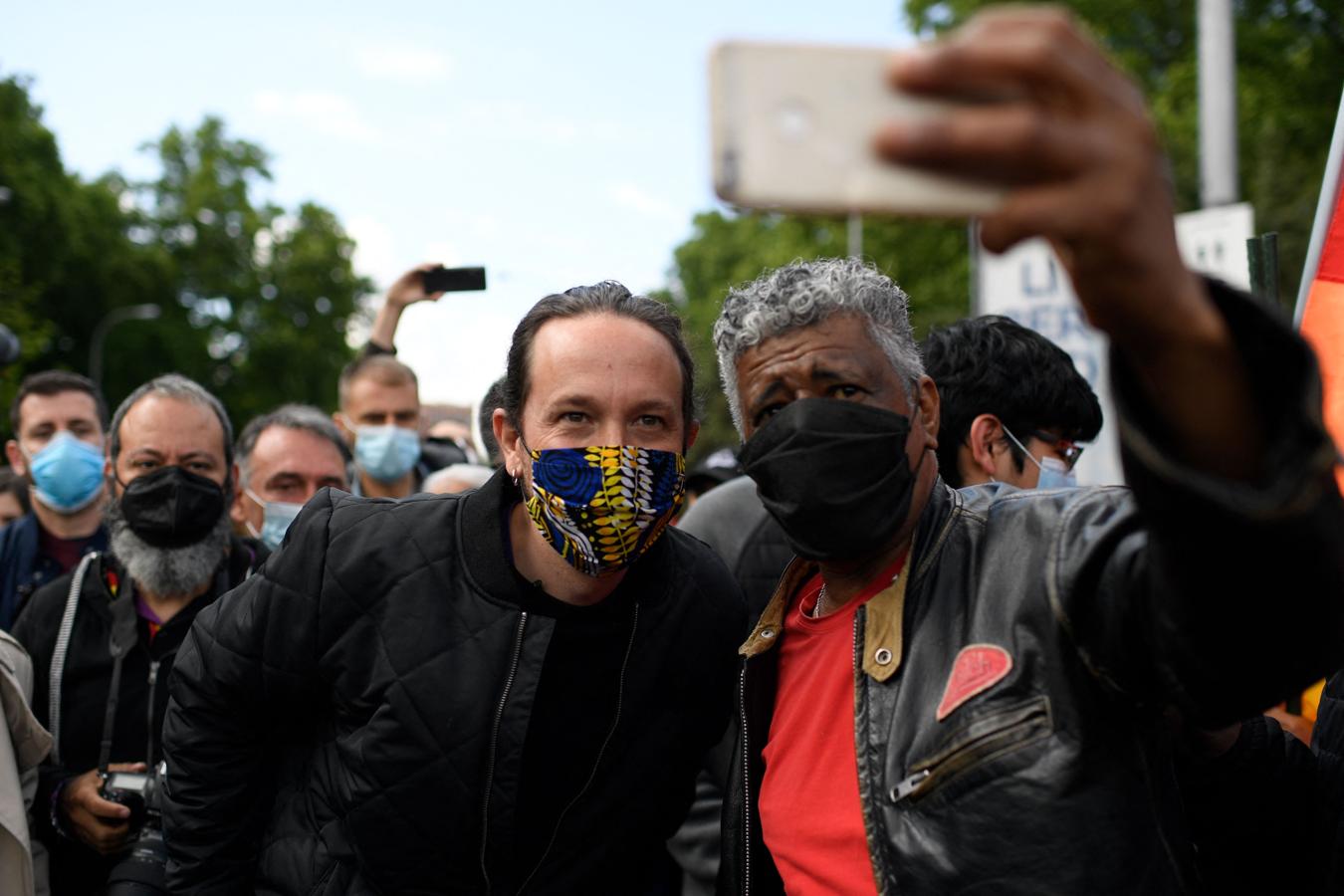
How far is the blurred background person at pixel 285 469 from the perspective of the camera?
494 centimetres

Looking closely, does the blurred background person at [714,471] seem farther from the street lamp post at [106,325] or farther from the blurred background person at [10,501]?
the street lamp post at [106,325]

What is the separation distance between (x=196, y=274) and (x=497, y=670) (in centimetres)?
3987

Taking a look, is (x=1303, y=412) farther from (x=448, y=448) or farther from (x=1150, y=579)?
(x=448, y=448)

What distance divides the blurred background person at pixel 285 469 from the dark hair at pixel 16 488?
2.48 m

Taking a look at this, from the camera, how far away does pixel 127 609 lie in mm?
3738

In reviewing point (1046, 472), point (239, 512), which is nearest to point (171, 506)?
point (239, 512)

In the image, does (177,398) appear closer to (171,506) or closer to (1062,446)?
(171,506)

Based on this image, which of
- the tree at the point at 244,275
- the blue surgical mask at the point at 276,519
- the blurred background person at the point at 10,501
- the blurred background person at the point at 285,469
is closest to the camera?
the blue surgical mask at the point at 276,519

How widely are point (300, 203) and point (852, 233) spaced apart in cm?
1971

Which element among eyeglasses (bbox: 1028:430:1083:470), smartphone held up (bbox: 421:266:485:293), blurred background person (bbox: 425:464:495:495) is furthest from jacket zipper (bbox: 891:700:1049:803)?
smartphone held up (bbox: 421:266:485:293)

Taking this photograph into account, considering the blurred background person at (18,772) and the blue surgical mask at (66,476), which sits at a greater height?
the blue surgical mask at (66,476)

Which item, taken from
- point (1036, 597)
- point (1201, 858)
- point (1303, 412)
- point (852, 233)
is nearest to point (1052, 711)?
point (1036, 597)

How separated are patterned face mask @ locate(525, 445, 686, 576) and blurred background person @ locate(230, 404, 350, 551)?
2632mm

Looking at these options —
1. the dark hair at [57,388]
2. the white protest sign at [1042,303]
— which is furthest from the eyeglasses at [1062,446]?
the dark hair at [57,388]
